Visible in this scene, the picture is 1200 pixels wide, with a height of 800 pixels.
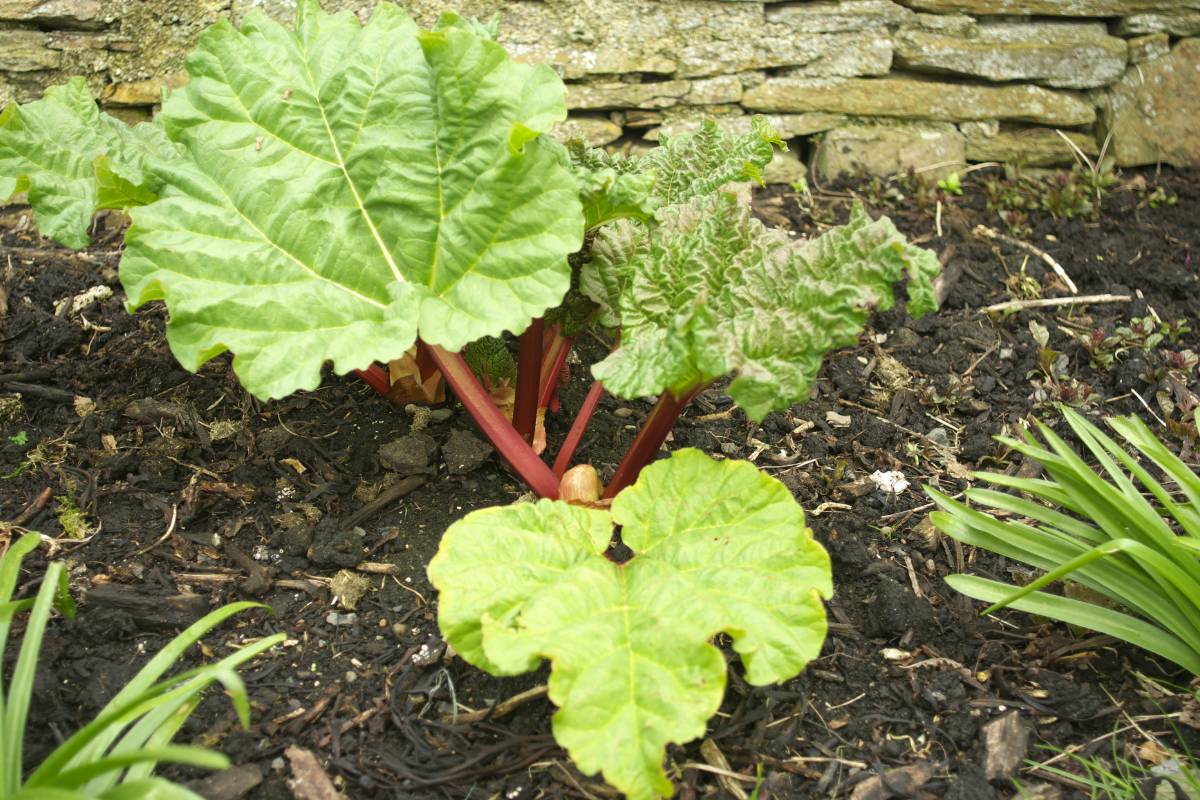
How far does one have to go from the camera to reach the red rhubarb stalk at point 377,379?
2.58 m

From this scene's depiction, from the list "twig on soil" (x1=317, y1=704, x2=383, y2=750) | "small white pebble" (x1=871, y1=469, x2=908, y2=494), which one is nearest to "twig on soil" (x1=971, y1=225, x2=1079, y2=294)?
"small white pebble" (x1=871, y1=469, x2=908, y2=494)

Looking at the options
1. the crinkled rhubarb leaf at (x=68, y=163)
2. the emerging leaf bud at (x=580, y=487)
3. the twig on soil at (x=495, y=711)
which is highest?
the crinkled rhubarb leaf at (x=68, y=163)

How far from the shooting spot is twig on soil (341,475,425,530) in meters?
2.38

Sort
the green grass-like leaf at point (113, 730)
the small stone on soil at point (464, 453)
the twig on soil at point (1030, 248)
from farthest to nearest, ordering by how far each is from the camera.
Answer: the twig on soil at point (1030, 248)
the small stone on soil at point (464, 453)
the green grass-like leaf at point (113, 730)

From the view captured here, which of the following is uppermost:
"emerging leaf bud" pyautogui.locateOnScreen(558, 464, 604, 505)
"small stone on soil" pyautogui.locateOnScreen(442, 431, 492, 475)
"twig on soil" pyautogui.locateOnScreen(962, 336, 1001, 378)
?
"emerging leaf bud" pyautogui.locateOnScreen(558, 464, 604, 505)

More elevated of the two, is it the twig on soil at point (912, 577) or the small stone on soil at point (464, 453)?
the small stone on soil at point (464, 453)

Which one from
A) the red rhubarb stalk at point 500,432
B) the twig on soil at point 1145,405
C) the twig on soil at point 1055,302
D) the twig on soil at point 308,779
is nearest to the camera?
the twig on soil at point 308,779

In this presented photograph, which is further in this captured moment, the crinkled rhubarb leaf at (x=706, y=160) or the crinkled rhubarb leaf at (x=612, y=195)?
the crinkled rhubarb leaf at (x=706, y=160)

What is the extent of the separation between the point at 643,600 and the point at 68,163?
169cm

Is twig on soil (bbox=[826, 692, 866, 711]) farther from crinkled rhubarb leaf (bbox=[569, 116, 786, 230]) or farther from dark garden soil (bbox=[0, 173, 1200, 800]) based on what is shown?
crinkled rhubarb leaf (bbox=[569, 116, 786, 230])

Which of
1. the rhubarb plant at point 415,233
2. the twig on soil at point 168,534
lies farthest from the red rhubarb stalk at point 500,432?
the twig on soil at point 168,534

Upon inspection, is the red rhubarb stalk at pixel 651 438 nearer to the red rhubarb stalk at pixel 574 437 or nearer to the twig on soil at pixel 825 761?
the red rhubarb stalk at pixel 574 437

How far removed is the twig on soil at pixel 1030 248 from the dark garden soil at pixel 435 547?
0.55 ft

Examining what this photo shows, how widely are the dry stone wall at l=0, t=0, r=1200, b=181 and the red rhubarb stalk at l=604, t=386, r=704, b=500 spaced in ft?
4.94
